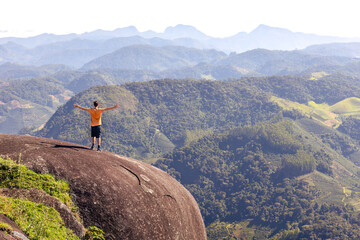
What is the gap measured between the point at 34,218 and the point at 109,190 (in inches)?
166

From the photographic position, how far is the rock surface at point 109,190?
47.7 ft

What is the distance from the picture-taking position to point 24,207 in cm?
1197

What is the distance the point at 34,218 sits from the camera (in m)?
11.8

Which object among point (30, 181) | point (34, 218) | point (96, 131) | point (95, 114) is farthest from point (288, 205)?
point (34, 218)

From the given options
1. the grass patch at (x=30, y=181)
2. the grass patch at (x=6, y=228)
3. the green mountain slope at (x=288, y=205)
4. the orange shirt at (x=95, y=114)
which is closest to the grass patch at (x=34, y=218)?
the grass patch at (x=6, y=228)

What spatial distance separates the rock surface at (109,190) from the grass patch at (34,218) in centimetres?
194

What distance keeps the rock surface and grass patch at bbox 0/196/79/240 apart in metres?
1.94

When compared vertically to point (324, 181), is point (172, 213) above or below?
above

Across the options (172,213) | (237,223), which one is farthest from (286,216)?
(172,213)

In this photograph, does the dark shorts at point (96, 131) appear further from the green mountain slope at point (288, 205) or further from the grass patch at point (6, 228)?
the green mountain slope at point (288, 205)

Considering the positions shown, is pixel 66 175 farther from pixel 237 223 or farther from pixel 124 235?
pixel 237 223

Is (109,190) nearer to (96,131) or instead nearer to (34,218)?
(34,218)

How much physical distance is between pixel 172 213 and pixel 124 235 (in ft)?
13.0

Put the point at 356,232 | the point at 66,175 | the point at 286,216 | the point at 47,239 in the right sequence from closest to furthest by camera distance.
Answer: the point at 47,239 < the point at 66,175 < the point at 356,232 < the point at 286,216
